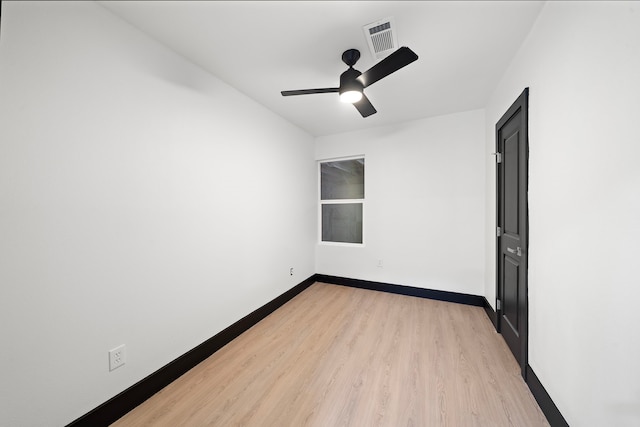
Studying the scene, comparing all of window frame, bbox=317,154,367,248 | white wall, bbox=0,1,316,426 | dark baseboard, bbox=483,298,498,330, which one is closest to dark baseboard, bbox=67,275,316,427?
white wall, bbox=0,1,316,426

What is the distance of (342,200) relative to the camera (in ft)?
13.0

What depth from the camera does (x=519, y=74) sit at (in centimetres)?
185

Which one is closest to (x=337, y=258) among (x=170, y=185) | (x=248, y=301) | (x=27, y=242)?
(x=248, y=301)

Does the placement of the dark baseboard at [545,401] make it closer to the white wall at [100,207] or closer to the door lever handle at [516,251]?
the door lever handle at [516,251]

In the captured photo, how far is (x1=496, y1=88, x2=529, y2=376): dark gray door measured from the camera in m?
1.73

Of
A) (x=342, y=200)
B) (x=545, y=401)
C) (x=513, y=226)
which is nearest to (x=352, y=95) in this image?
(x=513, y=226)

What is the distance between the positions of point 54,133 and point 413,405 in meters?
2.71

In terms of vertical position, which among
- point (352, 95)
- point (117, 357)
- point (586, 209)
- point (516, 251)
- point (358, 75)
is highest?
point (358, 75)

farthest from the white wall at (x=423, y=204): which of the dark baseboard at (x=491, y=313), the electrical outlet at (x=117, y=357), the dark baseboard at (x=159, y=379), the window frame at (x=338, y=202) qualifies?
the electrical outlet at (x=117, y=357)

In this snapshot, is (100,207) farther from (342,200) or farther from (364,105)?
(342,200)

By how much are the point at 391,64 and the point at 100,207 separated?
2.11 m

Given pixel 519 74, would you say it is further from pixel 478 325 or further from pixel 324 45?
pixel 478 325

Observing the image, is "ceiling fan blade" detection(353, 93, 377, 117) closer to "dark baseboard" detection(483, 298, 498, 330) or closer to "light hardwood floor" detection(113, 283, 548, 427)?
"light hardwood floor" detection(113, 283, 548, 427)

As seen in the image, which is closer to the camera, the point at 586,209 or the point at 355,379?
the point at 586,209
